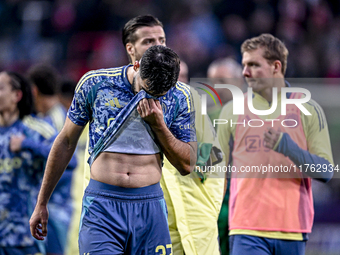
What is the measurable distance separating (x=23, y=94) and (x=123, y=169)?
2.71 m

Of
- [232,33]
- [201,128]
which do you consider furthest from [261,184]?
[232,33]

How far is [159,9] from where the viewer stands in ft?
42.0

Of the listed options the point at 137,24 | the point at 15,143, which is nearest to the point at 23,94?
the point at 15,143

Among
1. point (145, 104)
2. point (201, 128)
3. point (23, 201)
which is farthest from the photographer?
point (23, 201)

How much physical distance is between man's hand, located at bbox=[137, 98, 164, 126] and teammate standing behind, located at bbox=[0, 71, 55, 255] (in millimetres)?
2287

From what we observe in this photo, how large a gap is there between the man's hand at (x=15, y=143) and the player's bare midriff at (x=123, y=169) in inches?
82.3

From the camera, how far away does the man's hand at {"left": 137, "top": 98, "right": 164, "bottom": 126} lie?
272 centimetres

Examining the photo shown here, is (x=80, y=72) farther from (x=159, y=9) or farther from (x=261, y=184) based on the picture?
(x=261, y=184)

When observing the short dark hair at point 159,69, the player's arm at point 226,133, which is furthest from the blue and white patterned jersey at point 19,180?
the short dark hair at point 159,69

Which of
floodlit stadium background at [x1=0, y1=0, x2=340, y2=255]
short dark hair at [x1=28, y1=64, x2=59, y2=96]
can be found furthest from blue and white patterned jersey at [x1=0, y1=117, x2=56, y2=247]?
floodlit stadium background at [x1=0, y1=0, x2=340, y2=255]

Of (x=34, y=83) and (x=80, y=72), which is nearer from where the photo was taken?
(x=34, y=83)

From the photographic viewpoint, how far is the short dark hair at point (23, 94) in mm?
4996

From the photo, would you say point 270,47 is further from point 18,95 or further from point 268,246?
point 18,95

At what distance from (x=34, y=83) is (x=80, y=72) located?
18.6 ft
